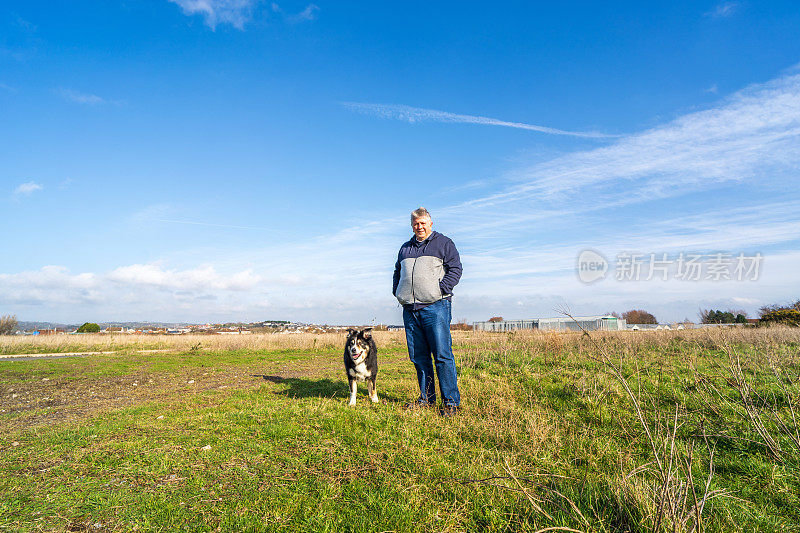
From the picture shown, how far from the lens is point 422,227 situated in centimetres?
580

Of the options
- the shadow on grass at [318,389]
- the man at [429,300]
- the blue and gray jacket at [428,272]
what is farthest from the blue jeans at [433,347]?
the shadow on grass at [318,389]

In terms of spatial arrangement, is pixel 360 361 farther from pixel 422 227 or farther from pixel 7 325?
pixel 7 325

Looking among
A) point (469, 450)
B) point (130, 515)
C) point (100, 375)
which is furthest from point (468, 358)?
point (100, 375)

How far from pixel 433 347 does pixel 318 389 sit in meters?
3.12

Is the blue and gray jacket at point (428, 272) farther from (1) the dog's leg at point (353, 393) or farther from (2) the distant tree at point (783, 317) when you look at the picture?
(2) the distant tree at point (783, 317)

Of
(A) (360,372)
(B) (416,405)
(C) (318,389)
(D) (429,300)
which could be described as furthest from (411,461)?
(C) (318,389)

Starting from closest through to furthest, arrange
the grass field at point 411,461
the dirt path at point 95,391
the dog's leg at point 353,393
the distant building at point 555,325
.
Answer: the grass field at point 411,461, the dog's leg at point 353,393, the dirt path at point 95,391, the distant building at point 555,325

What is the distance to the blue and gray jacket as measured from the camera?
5512 millimetres

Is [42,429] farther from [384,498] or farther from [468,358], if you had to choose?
[468,358]

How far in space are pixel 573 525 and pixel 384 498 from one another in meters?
1.23

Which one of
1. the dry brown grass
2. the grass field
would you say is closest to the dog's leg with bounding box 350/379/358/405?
the grass field

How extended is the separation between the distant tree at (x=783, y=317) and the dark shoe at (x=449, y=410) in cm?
2910

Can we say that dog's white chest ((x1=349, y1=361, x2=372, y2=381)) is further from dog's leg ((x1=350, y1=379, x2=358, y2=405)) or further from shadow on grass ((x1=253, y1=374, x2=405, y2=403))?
shadow on grass ((x1=253, y1=374, x2=405, y2=403))

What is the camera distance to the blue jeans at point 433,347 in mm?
5422
